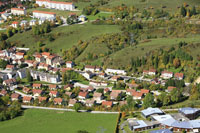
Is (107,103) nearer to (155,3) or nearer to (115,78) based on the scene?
(115,78)

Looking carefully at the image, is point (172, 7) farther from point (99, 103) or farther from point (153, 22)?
point (99, 103)

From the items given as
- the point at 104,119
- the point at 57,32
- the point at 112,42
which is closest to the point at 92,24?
the point at 57,32

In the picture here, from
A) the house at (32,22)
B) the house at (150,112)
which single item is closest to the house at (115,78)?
the house at (150,112)

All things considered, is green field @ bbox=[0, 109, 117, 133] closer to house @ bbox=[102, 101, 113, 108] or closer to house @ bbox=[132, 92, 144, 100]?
house @ bbox=[102, 101, 113, 108]

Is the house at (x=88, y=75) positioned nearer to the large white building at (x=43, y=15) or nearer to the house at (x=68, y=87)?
the house at (x=68, y=87)

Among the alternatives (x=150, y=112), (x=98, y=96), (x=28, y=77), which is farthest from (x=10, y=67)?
(x=150, y=112)

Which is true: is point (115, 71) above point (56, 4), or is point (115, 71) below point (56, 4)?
below
